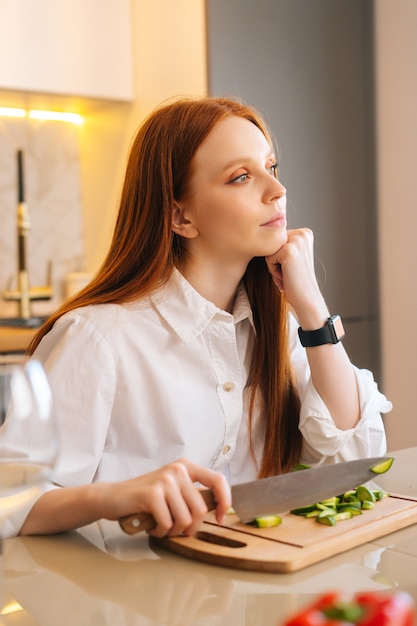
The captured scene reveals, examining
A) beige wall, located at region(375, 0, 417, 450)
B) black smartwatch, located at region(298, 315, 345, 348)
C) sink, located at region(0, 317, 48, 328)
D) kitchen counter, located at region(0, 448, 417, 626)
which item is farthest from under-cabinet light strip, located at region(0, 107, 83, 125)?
kitchen counter, located at region(0, 448, 417, 626)

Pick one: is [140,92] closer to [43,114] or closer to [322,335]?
[43,114]

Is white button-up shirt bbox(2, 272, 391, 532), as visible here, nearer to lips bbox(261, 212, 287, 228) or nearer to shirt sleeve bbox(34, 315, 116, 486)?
shirt sleeve bbox(34, 315, 116, 486)

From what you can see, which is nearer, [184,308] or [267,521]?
[267,521]

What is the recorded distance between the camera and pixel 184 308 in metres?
1.39

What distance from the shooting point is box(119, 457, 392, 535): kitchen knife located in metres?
0.86

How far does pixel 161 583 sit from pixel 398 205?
243 centimetres

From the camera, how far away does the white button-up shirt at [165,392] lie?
4.07 ft

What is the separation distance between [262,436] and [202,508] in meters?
0.61

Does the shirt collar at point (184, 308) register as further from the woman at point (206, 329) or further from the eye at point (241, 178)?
the eye at point (241, 178)

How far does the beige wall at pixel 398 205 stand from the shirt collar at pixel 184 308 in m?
1.69

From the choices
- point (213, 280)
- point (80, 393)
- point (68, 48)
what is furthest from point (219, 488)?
point (68, 48)

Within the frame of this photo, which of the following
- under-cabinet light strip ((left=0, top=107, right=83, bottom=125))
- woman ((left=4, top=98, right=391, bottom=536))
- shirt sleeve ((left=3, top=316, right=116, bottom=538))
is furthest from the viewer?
under-cabinet light strip ((left=0, top=107, right=83, bottom=125))

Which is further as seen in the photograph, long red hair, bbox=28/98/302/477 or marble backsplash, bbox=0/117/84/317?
marble backsplash, bbox=0/117/84/317

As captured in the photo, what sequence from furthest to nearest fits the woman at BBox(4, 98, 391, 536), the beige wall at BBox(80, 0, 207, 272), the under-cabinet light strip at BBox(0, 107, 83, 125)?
1. the under-cabinet light strip at BBox(0, 107, 83, 125)
2. the beige wall at BBox(80, 0, 207, 272)
3. the woman at BBox(4, 98, 391, 536)
